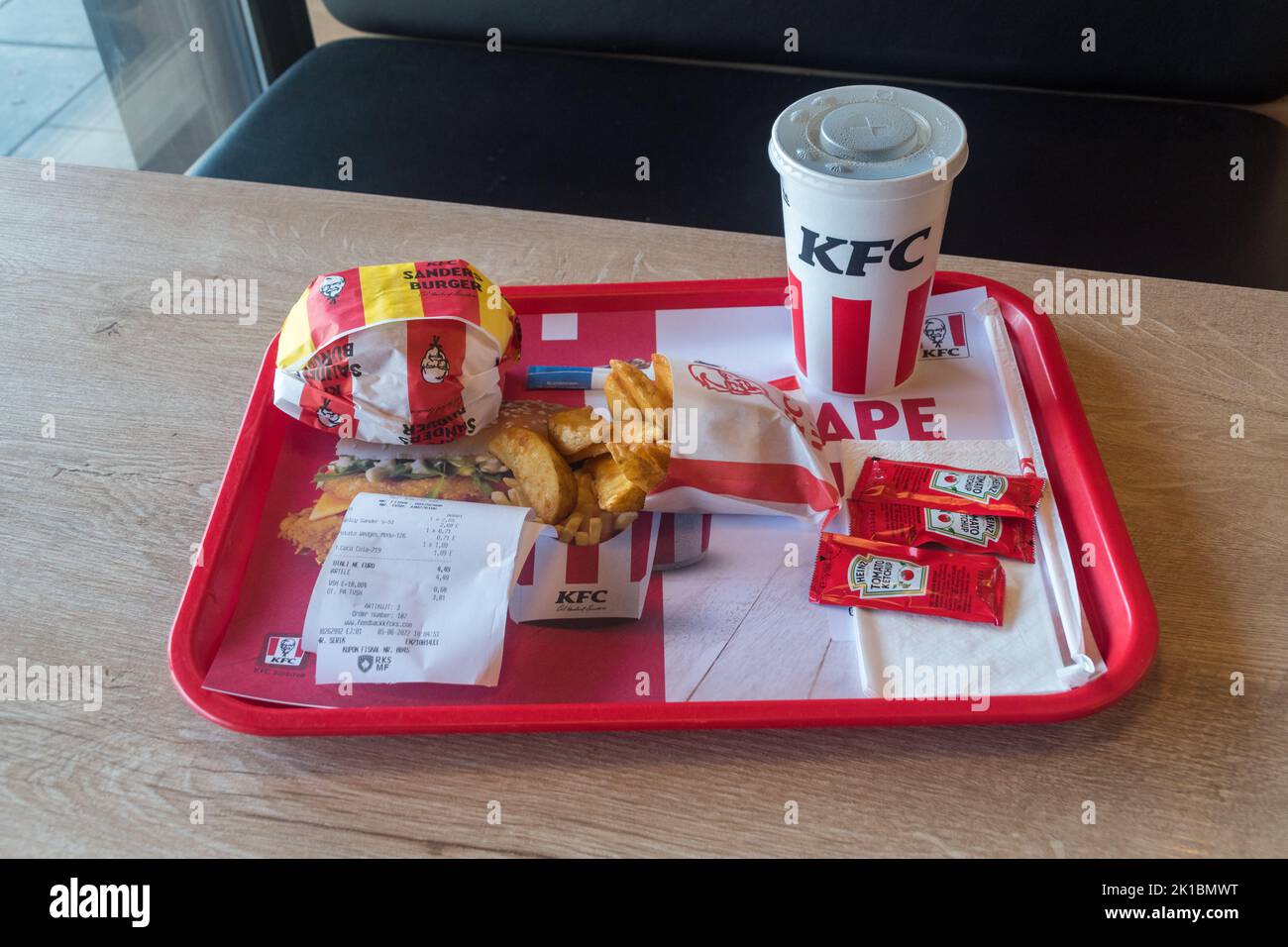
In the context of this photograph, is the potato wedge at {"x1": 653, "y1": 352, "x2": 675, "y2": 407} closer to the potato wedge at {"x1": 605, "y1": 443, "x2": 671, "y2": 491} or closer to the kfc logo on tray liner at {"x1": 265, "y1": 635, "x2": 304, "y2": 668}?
the potato wedge at {"x1": 605, "y1": 443, "x2": 671, "y2": 491}

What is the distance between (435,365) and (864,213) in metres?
0.40

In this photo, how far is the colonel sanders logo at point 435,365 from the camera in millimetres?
992

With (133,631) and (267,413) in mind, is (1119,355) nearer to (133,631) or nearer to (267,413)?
(267,413)

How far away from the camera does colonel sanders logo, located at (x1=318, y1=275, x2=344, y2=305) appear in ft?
3.35

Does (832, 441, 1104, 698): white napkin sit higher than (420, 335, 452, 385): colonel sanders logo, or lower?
lower

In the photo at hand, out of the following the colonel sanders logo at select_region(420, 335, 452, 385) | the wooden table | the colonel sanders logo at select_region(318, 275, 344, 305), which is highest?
the colonel sanders logo at select_region(318, 275, 344, 305)

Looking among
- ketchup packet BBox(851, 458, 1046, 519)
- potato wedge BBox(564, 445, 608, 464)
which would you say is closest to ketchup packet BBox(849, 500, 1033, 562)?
ketchup packet BBox(851, 458, 1046, 519)

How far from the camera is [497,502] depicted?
1.00 m

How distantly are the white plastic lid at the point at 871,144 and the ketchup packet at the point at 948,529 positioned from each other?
0.27 m

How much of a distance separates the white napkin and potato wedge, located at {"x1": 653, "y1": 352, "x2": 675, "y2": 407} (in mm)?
246

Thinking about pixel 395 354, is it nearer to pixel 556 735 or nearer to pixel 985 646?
pixel 556 735

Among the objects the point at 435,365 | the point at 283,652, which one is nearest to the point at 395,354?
the point at 435,365

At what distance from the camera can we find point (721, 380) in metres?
1.01

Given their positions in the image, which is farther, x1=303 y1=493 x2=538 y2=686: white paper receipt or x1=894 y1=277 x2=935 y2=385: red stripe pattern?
x1=894 y1=277 x2=935 y2=385: red stripe pattern
